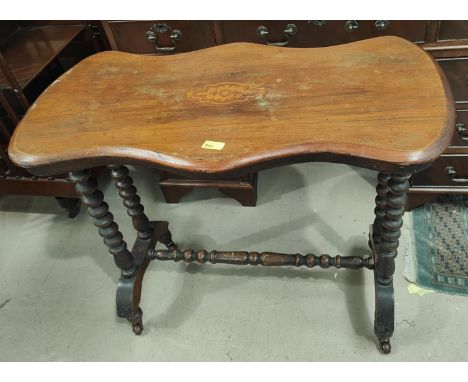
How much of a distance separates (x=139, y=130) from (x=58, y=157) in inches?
8.6

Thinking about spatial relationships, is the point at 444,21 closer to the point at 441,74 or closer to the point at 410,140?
the point at 441,74

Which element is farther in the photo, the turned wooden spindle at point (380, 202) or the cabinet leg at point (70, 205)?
the cabinet leg at point (70, 205)

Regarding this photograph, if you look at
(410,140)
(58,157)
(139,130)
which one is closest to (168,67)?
(139,130)

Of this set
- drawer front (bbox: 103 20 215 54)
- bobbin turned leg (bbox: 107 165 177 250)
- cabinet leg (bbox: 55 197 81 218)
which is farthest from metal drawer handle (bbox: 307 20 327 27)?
cabinet leg (bbox: 55 197 81 218)

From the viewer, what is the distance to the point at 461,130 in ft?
5.32

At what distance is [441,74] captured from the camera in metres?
1.11

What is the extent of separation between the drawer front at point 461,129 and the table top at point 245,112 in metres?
0.54

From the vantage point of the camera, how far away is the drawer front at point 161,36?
1543 mm

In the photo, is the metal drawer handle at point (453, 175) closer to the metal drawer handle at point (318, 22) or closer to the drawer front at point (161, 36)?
the metal drawer handle at point (318, 22)

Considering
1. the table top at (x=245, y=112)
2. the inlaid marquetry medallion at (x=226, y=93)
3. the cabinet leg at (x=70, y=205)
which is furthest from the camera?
the cabinet leg at (x=70, y=205)

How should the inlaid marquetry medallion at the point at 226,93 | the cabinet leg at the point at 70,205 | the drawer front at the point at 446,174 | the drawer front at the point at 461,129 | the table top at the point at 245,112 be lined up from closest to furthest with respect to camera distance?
1. the table top at the point at 245,112
2. the inlaid marquetry medallion at the point at 226,93
3. the drawer front at the point at 461,129
4. the drawer front at the point at 446,174
5. the cabinet leg at the point at 70,205

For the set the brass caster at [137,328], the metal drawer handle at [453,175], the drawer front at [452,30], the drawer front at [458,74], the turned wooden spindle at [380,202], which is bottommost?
the brass caster at [137,328]

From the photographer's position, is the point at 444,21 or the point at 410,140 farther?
the point at 444,21

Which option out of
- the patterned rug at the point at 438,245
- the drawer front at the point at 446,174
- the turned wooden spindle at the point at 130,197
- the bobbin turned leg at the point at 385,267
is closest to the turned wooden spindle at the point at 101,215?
the turned wooden spindle at the point at 130,197
